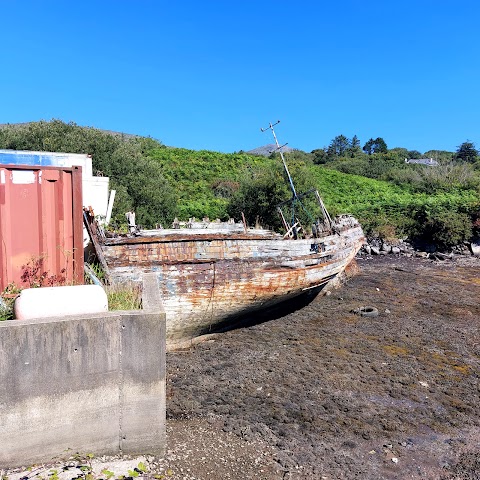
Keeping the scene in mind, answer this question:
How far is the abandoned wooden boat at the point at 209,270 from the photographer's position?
30.3 feet

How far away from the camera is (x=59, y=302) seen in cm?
439

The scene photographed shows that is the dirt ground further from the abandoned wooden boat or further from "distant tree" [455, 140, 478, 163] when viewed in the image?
"distant tree" [455, 140, 478, 163]

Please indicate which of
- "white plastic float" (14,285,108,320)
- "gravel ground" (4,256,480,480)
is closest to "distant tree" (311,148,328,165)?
"gravel ground" (4,256,480,480)

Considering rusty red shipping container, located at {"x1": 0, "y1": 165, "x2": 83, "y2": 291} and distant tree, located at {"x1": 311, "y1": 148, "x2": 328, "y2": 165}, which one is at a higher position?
distant tree, located at {"x1": 311, "y1": 148, "x2": 328, "y2": 165}

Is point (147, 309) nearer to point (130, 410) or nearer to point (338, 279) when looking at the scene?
point (130, 410)

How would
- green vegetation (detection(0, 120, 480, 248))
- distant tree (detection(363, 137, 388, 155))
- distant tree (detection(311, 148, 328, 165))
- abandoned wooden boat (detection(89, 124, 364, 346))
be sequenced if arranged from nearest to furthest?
abandoned wooden boat (detection(89, 124, 364, 346)) → green vegetation (detection(0, 120, 480, 248)) → distant tree (detection(311, 148, 328, 165)) → distant tree (detection(363, 137, 388, 155))

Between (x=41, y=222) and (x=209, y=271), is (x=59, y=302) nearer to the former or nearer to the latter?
(x=41, y=222)

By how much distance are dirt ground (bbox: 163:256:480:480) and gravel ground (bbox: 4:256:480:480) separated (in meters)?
0.02

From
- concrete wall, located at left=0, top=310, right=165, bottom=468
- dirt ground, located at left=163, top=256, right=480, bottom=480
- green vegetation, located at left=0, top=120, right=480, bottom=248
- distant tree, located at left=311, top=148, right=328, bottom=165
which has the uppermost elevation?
distant tree, located at left=311, top=148, right=328, bottom=165

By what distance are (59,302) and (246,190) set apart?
1801 cm

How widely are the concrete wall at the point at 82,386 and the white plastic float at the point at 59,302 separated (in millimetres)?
278

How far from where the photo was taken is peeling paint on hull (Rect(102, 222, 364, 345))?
30.4ft

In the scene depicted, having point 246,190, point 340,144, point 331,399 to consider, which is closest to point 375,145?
point 340,144

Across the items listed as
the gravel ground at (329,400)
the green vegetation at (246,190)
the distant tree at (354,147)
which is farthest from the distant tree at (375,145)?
the gravel ground at (329,400)
